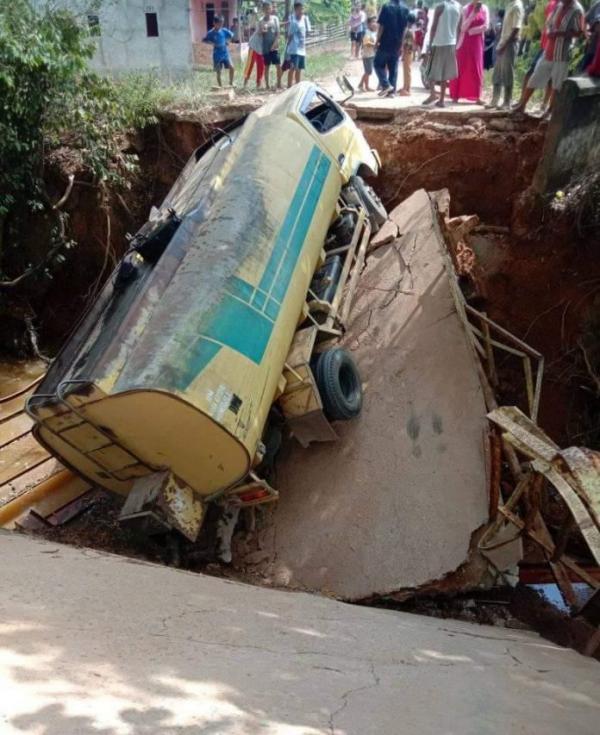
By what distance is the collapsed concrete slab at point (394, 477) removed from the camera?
4.52 meters

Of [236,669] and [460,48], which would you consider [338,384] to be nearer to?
[236,669]

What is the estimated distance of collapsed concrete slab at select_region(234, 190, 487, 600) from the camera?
14.8 ft

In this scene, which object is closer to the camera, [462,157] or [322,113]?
[322,113]

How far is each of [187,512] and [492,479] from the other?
2307mm

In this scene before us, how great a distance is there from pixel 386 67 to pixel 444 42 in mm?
1740

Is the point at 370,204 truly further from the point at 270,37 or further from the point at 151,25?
the point at 151,25

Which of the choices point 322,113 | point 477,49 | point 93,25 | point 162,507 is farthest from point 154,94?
point 162,507

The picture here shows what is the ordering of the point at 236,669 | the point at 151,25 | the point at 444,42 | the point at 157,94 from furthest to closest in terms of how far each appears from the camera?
the point at 151,25, the point at 157,94, the point at 444,42, the point at 236,669

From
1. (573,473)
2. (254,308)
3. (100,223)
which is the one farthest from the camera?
(100,223)

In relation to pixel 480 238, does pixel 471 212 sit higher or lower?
higher

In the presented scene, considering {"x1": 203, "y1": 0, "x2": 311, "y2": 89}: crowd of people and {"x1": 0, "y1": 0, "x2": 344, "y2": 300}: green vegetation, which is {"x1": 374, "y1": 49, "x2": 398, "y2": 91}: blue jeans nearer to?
{"x1": 203, "y1": 0, "x2": 311, "y2": 89}: crowd of people

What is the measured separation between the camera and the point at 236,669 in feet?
6.95

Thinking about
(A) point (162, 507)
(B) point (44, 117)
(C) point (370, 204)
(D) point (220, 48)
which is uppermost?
(D) point (220, 48)

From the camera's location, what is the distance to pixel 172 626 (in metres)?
2.50
